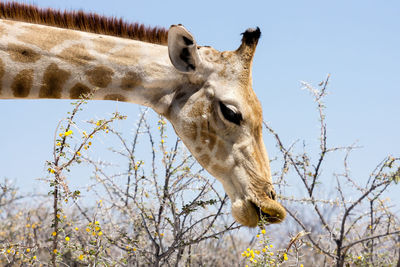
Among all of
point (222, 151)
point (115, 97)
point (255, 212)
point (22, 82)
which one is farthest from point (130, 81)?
point (255, 212)

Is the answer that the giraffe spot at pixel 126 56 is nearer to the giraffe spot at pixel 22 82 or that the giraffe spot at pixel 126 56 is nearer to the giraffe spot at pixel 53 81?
the giraffe spot at pixel 53 81

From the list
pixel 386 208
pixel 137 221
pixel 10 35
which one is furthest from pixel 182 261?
pixel 10 35

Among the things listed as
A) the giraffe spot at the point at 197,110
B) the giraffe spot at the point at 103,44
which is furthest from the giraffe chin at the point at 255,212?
the giraffe spot at the point at 103,44

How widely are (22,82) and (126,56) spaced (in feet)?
2.99

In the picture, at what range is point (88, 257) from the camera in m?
5.30

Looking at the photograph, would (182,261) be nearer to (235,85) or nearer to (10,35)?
(235,85)

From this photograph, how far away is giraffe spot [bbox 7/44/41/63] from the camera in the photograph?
4.52 metres

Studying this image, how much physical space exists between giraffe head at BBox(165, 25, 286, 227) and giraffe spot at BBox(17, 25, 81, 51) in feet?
2.91

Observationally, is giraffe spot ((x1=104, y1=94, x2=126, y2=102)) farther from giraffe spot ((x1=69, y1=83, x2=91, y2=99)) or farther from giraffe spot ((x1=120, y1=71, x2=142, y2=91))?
giraffe spot ((x1=69, y1=83, x2=91, y2=99))

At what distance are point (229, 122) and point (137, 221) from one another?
2091mm

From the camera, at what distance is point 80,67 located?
15.4 ft

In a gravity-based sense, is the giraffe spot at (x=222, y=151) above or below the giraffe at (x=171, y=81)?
below

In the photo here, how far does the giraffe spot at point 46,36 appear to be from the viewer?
4.62 metres

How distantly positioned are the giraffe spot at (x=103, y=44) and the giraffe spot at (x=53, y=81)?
0.36 meters
